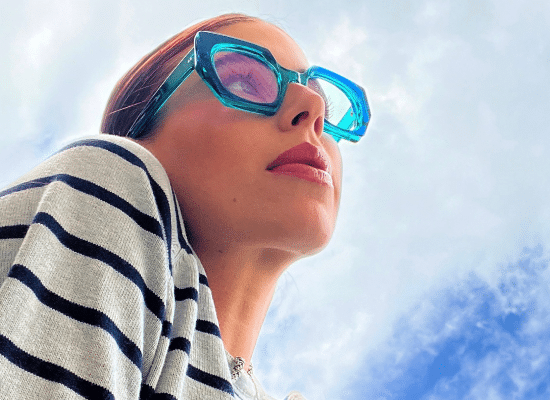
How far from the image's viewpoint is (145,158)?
1.64ft

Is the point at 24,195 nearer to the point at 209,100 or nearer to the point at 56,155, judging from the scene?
the point at 56,155

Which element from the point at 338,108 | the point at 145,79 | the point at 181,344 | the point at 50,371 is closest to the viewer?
the point at 50,371

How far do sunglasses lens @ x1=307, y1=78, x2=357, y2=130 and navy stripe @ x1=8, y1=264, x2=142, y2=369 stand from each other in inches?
19.4

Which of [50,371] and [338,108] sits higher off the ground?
[338,108]

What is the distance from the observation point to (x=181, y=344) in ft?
1.45

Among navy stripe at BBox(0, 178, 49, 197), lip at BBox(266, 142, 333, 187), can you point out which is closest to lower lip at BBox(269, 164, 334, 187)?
lip at BBox(266, 142, 333, 187)

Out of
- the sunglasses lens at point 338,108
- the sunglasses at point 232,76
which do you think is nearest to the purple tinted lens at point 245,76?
the sunglasses at point 232,76

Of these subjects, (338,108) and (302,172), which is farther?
(338,108)

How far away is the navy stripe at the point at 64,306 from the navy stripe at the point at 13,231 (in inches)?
2.7

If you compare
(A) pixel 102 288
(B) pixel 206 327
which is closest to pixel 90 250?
(A) pixel 102 288

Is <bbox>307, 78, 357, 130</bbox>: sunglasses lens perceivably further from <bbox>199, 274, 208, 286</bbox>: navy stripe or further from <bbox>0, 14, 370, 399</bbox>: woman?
<bbox>199, 274, 208, 286</bbox>: navy stripe

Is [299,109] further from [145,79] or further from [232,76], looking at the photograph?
[145,79]

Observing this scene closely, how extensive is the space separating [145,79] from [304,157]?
236mm

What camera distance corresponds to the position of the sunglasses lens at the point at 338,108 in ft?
2.59
